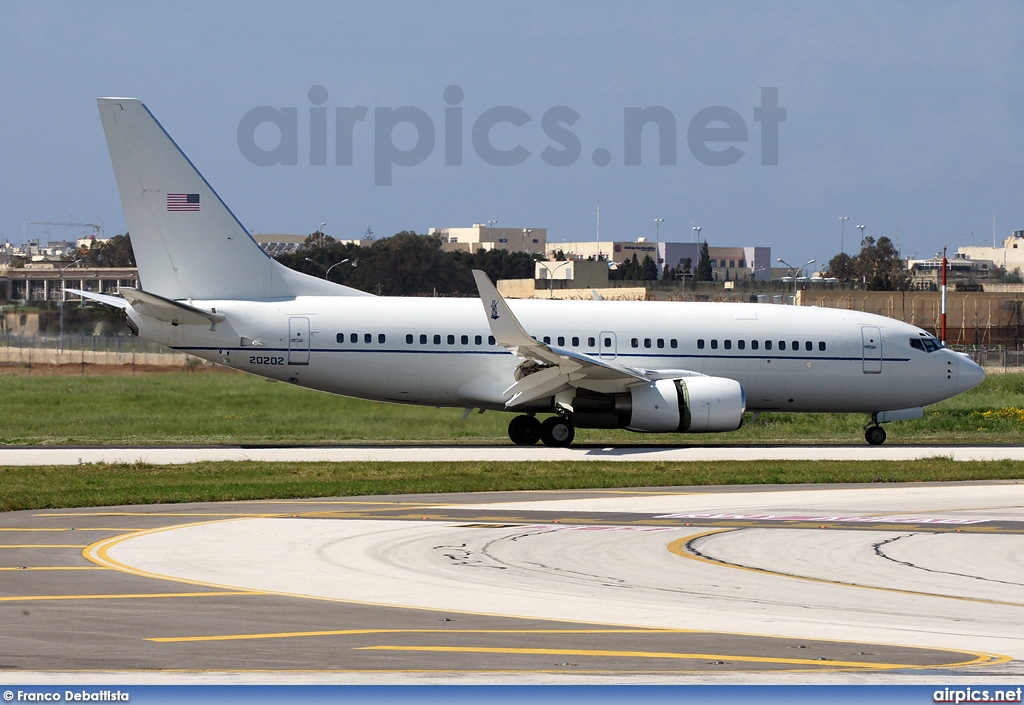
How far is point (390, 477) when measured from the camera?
79.4 feet

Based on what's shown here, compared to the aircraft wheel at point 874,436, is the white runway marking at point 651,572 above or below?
above

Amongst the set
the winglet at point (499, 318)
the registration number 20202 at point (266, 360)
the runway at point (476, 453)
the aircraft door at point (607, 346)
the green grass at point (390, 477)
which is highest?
the winglet at point (499, 318)

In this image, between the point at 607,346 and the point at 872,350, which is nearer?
the point at 607,346

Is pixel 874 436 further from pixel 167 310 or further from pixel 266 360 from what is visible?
pixel 167 310

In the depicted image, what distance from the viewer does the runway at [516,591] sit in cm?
936

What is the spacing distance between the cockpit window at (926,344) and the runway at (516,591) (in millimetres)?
14645

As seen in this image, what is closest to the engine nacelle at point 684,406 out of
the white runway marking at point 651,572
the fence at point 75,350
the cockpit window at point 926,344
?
the cockpit window at point 926,344

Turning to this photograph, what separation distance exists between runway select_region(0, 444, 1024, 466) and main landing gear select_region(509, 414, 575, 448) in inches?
15.3

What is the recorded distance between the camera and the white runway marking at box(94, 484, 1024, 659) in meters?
11.3

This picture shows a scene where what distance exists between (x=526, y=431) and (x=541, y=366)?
2.37 m

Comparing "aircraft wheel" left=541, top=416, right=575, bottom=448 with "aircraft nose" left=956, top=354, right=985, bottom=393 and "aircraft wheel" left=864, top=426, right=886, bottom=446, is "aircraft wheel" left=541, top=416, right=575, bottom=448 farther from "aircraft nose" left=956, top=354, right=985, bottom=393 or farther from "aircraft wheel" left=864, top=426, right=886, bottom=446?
"aircraft nose" left=956, top=354, right=985, bottom=393

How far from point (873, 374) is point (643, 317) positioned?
6327mm

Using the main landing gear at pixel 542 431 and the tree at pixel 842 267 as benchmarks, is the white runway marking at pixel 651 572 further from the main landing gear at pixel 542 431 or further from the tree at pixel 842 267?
the tree at pixel 842 267

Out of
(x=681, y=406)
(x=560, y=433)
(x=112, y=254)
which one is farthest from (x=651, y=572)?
(x=112, y=254)
